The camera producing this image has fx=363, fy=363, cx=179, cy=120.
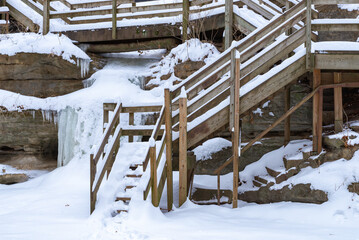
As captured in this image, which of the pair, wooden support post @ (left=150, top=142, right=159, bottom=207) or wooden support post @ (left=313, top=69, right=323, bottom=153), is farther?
wooden support post @ (left=313, top=69, right=323, bottom=153)

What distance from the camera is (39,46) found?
11.4 m

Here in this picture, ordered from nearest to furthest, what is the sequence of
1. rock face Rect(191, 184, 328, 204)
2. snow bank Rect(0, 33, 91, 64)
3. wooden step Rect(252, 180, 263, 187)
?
rock face Rect(191, 184, 328, 204)
wooden step Rect(252, 180, 263, 187)
snow bank Rect(0, 33, 91, 64)

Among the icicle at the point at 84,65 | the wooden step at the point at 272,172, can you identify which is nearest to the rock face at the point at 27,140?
the icicle at the point at 84,65

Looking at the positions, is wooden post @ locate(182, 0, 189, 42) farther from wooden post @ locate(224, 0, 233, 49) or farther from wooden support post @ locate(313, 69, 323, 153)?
wooden support post @ locate(313, 69, 323, 153)

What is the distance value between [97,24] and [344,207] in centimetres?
996

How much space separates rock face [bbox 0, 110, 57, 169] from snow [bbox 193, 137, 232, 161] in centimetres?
428

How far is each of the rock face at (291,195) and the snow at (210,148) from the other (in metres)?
2.28

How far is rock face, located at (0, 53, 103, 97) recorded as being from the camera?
11.2 m

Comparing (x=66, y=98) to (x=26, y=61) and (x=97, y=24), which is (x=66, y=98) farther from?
(x=97, y=24)

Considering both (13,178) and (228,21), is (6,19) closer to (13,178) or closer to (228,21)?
(13,178)

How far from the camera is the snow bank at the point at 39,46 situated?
1121 centimetres

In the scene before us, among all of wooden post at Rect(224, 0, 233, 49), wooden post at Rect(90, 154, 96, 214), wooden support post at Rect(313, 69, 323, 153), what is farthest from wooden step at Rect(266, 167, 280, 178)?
wooden post at Rect(90, 154, 96, 214)

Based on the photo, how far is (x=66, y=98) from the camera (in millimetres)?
10609

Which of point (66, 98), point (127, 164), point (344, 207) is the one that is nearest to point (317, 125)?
point (344, 207)
